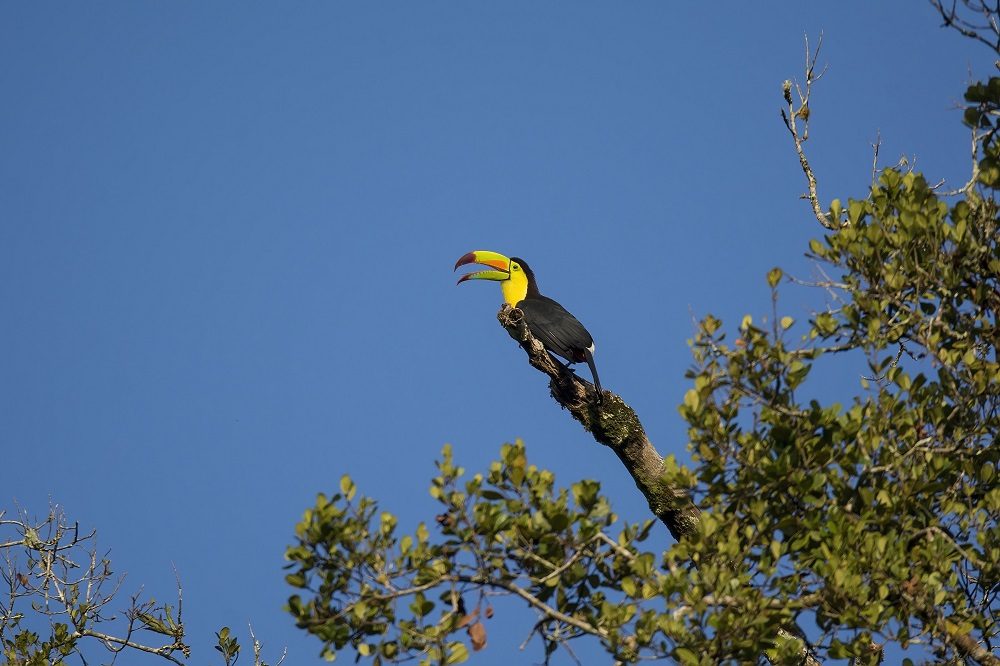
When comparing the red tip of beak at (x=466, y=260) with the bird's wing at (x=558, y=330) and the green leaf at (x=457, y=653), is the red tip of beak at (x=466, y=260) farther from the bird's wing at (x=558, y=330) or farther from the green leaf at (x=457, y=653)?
the green leaf at (x=457, y=653)

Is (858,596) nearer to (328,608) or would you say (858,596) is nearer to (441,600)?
(441,600)

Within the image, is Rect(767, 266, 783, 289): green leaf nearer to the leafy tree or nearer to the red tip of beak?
the leafy tree

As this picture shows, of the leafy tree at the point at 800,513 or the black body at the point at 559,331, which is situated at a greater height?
the black body at the point at 559,331

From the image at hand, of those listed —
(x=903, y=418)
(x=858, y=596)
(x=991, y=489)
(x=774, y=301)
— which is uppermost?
(x=774, y=301)

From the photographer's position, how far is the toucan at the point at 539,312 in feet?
39.4

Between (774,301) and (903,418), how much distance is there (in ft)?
3.57

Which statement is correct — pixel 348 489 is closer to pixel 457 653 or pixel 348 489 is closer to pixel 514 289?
pixel 457 653

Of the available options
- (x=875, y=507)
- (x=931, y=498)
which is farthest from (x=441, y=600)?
(x=931, y=498)

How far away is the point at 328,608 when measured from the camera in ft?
18.9

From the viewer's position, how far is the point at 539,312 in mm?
12727

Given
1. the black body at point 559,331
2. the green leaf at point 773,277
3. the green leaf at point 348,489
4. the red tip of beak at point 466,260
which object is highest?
the red tip of beak at point 466,260

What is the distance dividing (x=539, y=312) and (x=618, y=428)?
334 centimetres

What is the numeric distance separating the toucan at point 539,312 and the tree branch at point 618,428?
199 millimetres

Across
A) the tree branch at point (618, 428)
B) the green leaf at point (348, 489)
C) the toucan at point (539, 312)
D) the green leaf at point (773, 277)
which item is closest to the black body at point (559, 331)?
the toucan at point (539, 312)
